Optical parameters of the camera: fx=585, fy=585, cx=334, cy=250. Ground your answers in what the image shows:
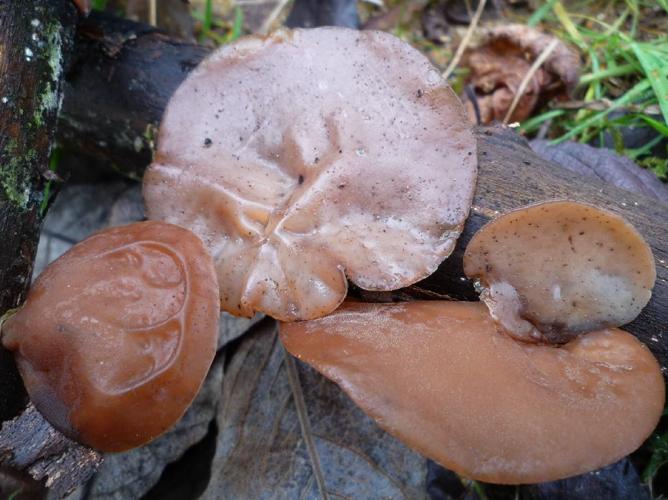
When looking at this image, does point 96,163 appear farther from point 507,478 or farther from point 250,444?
point 507,478

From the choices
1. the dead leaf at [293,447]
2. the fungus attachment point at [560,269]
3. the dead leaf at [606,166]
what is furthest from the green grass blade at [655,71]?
the dead leaf at [293,447]

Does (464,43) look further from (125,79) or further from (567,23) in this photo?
(125,79)

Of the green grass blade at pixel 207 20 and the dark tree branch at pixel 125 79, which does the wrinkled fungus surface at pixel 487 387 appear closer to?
the dark tree branch at pixel 125 79

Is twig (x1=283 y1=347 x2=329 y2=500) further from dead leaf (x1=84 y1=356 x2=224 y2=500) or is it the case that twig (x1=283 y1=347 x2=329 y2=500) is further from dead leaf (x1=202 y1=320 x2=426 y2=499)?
dead leaf (x1=84 y1=356 x2=224 y2=500)

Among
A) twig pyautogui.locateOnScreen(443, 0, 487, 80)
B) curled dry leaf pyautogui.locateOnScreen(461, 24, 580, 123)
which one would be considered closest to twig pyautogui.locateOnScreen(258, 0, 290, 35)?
twig pyautogui.locateOnScreen(443, 0, 487, 80)

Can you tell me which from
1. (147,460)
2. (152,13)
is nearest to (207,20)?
(152,13)

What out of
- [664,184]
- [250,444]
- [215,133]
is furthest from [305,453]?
[664,184]
